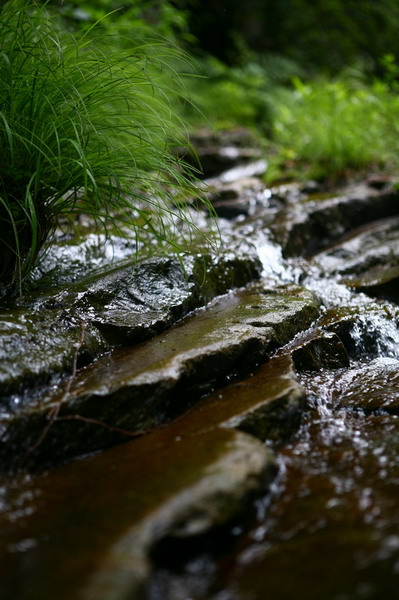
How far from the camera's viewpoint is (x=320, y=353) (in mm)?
2453

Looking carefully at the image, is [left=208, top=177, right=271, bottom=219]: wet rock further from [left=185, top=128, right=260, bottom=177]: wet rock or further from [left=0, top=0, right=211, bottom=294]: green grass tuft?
[left=0, top=0, right=211, bottom=294]: green grass tuft

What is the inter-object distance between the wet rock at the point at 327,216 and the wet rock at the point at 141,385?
1.42m

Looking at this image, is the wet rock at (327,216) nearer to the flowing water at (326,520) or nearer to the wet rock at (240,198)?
the wet rock at (240,198)

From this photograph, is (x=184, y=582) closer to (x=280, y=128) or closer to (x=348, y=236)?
(x=348, y=236)

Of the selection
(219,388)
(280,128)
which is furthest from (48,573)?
(280,128)

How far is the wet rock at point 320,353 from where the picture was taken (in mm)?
2375

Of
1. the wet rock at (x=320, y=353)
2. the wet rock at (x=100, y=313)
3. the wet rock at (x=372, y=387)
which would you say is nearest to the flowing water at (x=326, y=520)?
the wet rock at (x=372, y=387)

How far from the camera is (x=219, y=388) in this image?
2127 millimetres

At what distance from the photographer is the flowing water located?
3.99ft

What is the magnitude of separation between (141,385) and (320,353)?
0.98 metres

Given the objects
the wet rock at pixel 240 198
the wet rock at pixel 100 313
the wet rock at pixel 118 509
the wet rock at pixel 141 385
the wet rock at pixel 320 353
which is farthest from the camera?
the wet rock at pixel 240 198

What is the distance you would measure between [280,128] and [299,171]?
2.51ft

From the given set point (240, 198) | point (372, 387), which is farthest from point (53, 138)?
point (240, 198)

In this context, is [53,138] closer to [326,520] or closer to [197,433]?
[197,433]
